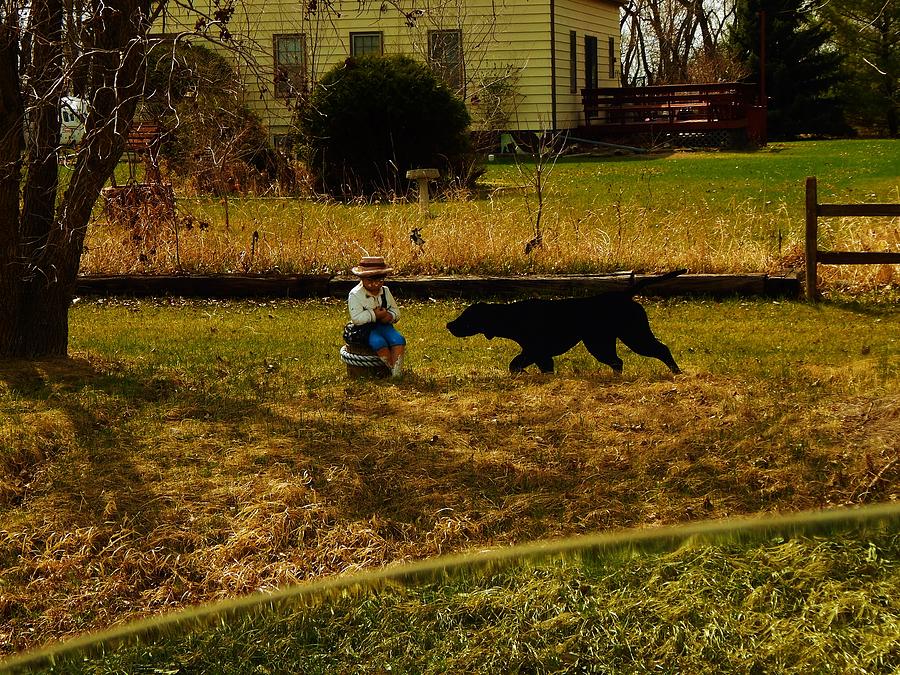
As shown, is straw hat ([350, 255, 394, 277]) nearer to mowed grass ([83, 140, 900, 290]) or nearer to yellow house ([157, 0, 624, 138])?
mowed grass ([83, 140, 900, 290])

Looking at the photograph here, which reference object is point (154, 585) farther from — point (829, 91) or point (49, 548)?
point (829, 91)

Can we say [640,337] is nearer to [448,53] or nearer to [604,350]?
[604,350]

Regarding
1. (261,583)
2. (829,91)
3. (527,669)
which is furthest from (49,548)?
(829,91)

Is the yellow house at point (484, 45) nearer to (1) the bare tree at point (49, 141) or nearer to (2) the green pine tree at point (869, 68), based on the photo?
(2) the green pine tree at point (869, 68)

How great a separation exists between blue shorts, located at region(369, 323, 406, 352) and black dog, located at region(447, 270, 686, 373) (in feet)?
1.87

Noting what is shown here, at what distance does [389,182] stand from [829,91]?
23312mm

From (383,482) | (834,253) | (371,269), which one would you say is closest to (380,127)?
(834,253)

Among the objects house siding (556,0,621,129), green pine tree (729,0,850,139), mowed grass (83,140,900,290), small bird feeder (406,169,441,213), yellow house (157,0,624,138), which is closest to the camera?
mowed grass (83,140,900,290)

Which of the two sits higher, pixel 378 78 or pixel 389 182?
pixel 378 78

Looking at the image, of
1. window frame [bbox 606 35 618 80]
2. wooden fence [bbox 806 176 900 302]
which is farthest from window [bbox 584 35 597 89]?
wooden fence [bbox 806 176 900 302]

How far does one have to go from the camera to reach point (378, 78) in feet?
64.5

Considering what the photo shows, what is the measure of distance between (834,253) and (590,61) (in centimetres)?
2299

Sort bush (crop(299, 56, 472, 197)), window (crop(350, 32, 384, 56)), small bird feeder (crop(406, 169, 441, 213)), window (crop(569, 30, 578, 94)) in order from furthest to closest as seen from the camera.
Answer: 1. window (crop(569, 30, 578, 94))
2. window (crop(350, 32, 384, 56))
3. bush (crop(299, 56, 472, 197))
4. small bird feeder (crop(406, 169, 441, 213))

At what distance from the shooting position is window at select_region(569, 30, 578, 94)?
31.3m
